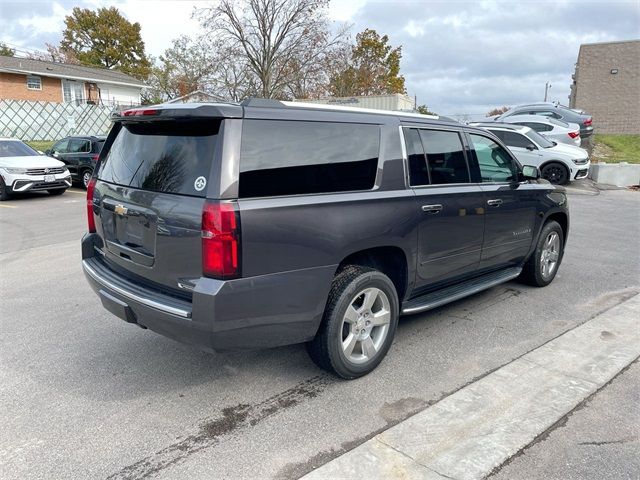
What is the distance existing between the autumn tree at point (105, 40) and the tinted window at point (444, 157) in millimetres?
53239

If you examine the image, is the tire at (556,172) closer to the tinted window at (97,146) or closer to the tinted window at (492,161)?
the tinted window at (492,161)

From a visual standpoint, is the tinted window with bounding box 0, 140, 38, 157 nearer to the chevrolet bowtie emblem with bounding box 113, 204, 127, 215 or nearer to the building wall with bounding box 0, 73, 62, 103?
the chevrolet bowtie emblem with bounding box 113, 204, 127, 215

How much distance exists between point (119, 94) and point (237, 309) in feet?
136

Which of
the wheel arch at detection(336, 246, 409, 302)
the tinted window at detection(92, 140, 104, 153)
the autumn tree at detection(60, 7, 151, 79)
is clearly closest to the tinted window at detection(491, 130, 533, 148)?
the tinted window at detection(92, 140, 104, 153)

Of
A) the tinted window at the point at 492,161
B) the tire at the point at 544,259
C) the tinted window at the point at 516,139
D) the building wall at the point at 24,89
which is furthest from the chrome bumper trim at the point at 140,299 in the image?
the building wall at the point at 24,89

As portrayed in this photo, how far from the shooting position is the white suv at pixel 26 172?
12.6 meters

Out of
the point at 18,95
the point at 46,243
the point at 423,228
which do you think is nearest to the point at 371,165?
the point at 423,228

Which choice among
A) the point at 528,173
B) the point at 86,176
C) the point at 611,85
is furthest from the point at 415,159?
the point at 611,85

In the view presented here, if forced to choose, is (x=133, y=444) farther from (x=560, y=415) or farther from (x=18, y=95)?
(x=18, y=95)

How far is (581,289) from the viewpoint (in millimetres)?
5719

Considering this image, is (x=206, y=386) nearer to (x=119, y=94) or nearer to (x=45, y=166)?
(x=45, y=166)

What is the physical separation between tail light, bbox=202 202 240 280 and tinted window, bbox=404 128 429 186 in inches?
63.8

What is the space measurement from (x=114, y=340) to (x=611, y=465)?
369 centimetres

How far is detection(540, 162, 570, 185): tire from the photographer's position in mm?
14836
